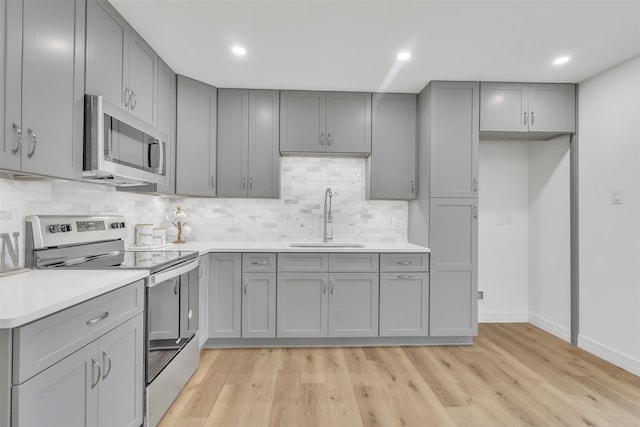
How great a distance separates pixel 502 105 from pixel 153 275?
3.22 meters

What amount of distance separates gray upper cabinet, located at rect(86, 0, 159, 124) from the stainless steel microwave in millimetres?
145

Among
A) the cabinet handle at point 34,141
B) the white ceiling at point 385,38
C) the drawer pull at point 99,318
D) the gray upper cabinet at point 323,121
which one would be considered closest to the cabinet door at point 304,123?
the gray upper cabinet at point 323,121

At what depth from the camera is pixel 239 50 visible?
2.53m

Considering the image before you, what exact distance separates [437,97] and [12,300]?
10.5 feet

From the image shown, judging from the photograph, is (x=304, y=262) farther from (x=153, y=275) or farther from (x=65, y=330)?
(x=65, y=330)

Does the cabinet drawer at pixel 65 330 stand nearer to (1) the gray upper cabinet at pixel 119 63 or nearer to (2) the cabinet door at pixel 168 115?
(1) the gray upper cabinet at pixel 119 63

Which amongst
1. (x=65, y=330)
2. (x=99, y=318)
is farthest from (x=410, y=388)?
(x=65, y=330)

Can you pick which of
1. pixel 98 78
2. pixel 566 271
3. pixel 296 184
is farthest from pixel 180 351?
pixel 566 271

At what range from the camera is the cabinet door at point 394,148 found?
3.38m

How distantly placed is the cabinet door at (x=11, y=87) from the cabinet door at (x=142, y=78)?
3.01ft

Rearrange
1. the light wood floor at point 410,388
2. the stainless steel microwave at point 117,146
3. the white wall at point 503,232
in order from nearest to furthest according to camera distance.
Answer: the stainless steel microwave at point 117,146, the light wood floor at point 410,388, the white wall at point 503,232

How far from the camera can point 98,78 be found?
1886 mm

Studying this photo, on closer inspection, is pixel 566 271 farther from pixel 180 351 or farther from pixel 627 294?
pixel 180 351

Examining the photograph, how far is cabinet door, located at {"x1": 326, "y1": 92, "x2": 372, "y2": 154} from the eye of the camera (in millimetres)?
3336
